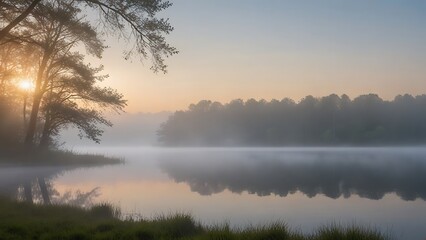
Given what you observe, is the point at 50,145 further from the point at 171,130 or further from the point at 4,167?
the point at 171,130

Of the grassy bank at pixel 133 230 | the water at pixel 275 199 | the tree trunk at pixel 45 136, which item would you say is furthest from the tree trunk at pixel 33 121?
the grassy bank at pixel 133 230

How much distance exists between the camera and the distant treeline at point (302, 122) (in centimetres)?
10544

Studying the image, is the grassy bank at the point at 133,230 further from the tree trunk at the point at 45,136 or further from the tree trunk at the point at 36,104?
the tree trunk at the point at 45,136

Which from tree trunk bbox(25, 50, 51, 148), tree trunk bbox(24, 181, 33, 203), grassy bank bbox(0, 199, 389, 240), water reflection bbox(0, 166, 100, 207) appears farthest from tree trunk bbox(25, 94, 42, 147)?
grassy bank bbox(0, 199, 389, 240)

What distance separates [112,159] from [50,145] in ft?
20.6

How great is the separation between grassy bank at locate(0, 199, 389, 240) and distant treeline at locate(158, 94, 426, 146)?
336 feet

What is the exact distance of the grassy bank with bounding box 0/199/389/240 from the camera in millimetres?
7320

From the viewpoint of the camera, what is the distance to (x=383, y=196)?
52.2 ft

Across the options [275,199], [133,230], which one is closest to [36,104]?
[275,199]

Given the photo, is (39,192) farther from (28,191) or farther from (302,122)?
(302,122)

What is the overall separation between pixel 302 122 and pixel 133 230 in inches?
4293

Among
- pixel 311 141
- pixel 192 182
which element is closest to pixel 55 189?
pixel 192 182

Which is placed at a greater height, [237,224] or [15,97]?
[15,97]

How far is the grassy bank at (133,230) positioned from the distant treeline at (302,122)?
102399mm
